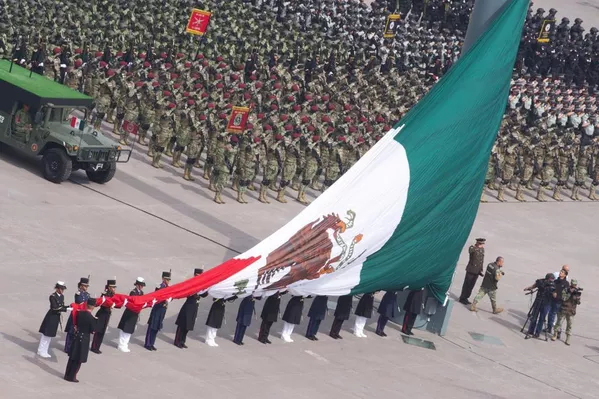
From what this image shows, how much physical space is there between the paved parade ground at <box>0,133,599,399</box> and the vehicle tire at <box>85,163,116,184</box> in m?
0.22

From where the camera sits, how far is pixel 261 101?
138ft

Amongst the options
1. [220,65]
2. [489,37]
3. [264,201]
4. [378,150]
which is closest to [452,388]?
[378,150]

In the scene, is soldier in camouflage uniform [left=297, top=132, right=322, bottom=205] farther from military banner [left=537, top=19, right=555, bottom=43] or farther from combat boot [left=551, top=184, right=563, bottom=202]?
military banner [left=537, top=19, right=555, bottom=43]

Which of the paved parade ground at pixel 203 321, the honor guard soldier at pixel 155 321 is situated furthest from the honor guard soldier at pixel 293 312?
the honor guard soldier at pixel 155 321

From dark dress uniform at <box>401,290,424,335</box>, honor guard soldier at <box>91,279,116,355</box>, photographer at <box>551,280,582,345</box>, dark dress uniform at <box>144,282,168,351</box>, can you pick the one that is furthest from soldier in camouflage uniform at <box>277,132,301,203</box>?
honor guard soldier at <box>91,279,116,355</box>

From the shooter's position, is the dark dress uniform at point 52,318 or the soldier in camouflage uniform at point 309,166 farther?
the soldier in camouflage uniform at point 309,166

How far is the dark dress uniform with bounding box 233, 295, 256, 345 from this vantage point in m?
26.9

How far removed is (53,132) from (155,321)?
34.0 feet

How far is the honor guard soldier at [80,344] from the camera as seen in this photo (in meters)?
23.5

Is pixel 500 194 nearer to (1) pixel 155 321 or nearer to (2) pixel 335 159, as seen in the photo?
(2) pixel 335 159

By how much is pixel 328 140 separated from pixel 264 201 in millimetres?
2906

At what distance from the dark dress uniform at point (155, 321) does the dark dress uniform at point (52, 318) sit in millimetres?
1874

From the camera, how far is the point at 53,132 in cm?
3481

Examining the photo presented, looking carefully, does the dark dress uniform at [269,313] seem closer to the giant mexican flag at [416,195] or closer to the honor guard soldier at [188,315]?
the giant mexican flag at [416,195]
